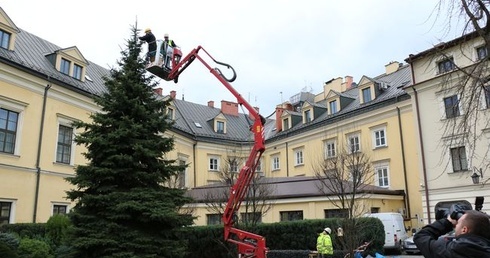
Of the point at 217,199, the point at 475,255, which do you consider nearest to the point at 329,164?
the point at 217,199

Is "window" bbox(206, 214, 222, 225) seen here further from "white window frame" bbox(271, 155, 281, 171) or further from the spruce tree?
the spruce tree

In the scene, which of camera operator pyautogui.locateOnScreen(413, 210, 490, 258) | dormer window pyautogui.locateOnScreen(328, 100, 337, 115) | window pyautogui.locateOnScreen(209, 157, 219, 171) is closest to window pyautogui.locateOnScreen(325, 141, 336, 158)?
dormer window pyautogui.locateOnScreen(328, 100, 337, 115)

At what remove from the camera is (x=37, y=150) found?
23250 millimetres

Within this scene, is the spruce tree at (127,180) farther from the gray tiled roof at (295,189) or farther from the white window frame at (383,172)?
the white window frame at (383,172)

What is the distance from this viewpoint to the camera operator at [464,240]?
3.04 metres

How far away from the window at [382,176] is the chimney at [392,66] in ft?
32.8

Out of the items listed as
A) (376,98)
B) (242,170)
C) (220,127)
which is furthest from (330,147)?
(242,170)

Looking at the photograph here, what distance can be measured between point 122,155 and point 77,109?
1634 centimetres

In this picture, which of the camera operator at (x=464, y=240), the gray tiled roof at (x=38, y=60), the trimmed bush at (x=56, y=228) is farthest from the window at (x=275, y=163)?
the camera operator at (x=464, y=240)

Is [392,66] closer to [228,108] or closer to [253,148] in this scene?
[228,108]

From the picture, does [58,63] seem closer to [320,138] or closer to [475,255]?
[320,138]

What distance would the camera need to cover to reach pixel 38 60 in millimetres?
25047

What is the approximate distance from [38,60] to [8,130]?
16.6 feet

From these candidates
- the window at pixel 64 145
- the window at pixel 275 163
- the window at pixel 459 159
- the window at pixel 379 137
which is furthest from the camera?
the window at pixel 275 163
